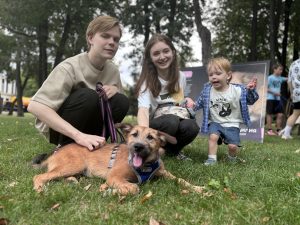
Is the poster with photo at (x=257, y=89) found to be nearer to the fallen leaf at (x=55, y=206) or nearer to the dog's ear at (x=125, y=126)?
the dog's ear at (x=125, y=126)

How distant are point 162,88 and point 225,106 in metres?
1.03

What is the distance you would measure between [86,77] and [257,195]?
260 cm

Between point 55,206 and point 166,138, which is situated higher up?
point 166,138

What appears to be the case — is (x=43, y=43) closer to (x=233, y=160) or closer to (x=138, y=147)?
(x=233, y=160)

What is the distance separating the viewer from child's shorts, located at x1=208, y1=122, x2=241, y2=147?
19.5ft

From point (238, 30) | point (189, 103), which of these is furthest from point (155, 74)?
point (238, 30)

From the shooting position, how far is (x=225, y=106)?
19.9 feet

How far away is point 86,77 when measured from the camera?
5156 millimetres

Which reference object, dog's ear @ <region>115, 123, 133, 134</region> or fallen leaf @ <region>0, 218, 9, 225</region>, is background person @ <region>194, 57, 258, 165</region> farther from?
fallen leaf @ <region>0, 218, 9, 225</region>

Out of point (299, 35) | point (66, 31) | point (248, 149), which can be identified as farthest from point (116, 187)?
point (299, 35)

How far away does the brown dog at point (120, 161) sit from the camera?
4.20 meters

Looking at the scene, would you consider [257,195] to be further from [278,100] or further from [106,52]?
[278,100]

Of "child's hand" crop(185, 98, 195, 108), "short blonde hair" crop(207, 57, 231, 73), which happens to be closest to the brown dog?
"child's hand" crop(185, 98, 195, 108)

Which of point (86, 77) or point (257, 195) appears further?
point (86, 77)
